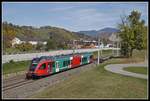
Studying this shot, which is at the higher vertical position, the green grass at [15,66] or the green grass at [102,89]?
the green grass at [102,89]

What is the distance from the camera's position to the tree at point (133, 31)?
6600 centimetres

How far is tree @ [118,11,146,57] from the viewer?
217ft

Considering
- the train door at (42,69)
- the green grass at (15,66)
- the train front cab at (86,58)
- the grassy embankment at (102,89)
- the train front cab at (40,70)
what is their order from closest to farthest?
1. the grassy embankment at (102,89)
2. the train front cab at (40,70)
3. the train door at (42,69)
4. the green grass at (15,66)
5. the train front cab at (86,58)

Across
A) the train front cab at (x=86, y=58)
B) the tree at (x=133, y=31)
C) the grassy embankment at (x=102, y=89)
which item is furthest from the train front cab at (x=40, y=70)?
the tree at (x=133, y=31)

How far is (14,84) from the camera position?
31297mm

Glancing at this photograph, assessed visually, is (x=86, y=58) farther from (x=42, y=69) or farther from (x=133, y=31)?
(x=42, y=69)

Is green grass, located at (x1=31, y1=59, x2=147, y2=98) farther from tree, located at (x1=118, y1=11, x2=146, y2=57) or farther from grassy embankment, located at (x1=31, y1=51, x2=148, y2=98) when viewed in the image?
tree, located at (x1=118, y1=11, x2=146, y2=57)

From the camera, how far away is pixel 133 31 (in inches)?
2603

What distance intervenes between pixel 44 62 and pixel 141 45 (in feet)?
109

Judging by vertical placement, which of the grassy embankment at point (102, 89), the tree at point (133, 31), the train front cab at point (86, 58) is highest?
the tree at point (133, 31)

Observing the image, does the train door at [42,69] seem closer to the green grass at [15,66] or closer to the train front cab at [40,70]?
the train front cab at [40,70]

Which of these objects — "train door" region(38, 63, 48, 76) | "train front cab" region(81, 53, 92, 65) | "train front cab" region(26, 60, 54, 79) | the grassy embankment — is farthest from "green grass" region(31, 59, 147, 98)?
"train front cab" region(81, 53, 92, 65)

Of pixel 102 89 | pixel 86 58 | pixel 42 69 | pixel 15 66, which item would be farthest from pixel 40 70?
pixel 86 58

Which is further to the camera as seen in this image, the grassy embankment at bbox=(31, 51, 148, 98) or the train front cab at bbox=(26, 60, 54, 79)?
the train front cab at bbox=(26, 60, 54, 79)
